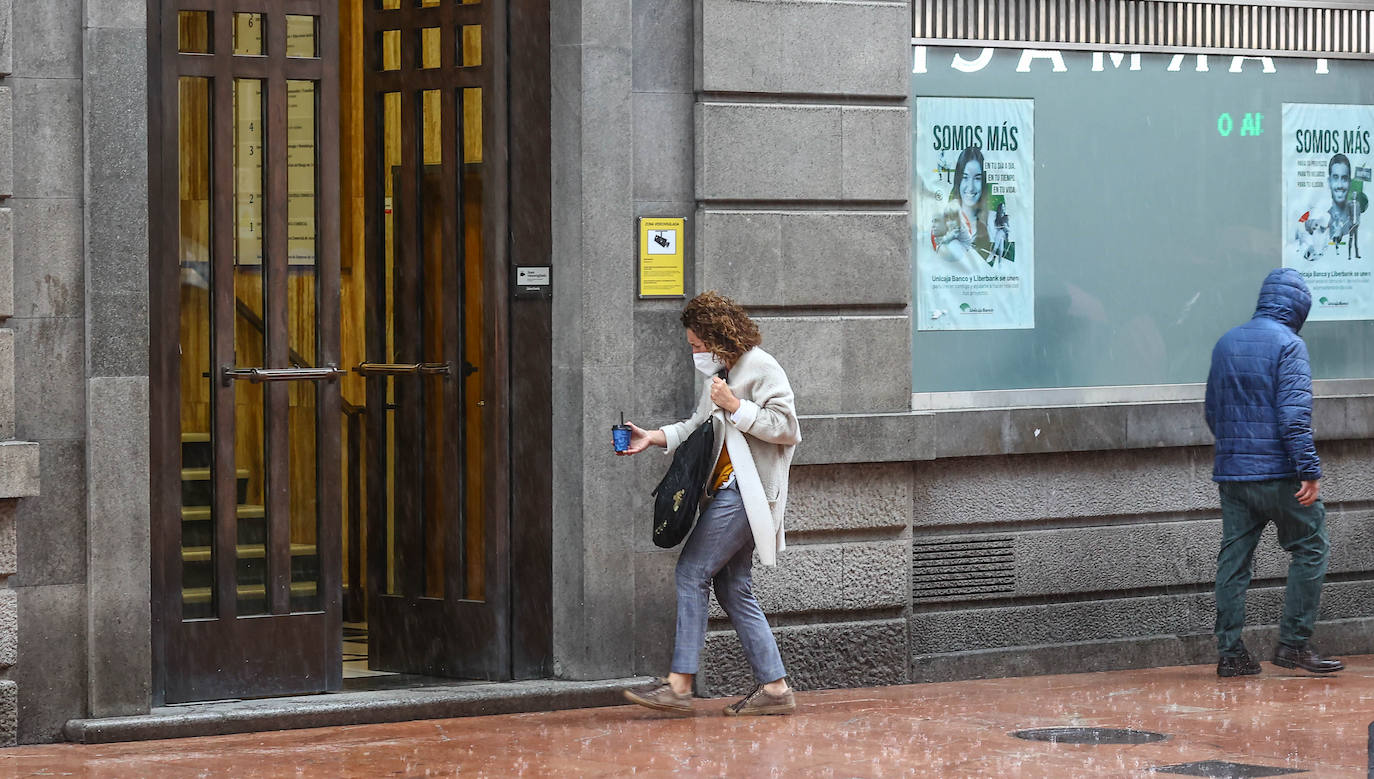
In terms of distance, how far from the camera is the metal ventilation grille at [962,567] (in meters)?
9.49

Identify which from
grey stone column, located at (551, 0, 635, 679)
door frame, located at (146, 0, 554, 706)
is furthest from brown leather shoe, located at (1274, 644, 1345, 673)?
door frame, located at (146, 0, 554, 706)

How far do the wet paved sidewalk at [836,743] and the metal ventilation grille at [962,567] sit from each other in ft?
2.08

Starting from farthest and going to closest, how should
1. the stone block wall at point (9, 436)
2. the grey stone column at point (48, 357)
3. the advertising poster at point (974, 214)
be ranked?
the advertising poster at point (974, 214), the grey stone column at point (48, 357), the stone block wall at point (9, 436)

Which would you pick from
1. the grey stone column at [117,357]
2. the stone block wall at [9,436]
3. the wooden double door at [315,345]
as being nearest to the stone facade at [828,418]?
the wooden double door at [315,345]

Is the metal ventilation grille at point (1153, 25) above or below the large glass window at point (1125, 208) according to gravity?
above

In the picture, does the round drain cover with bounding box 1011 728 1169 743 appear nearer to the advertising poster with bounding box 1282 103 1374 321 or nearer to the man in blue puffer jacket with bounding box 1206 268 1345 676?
the man in blue puffer jacket with bounding box 1206 268 1345 676

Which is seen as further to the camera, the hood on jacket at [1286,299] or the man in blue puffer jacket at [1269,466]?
the hood on jacket at [1286,299]

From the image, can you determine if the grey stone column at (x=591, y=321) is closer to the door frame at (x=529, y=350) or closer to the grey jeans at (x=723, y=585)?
the door frame at (x=529, y=350)

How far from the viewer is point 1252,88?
10.4 metres

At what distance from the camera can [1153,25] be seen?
10.2 metres

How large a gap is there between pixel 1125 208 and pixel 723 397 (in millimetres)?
3134

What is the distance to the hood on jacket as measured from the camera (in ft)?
31.1

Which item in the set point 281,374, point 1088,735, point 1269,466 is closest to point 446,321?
point 281,374

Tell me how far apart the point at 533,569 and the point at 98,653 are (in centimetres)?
193
